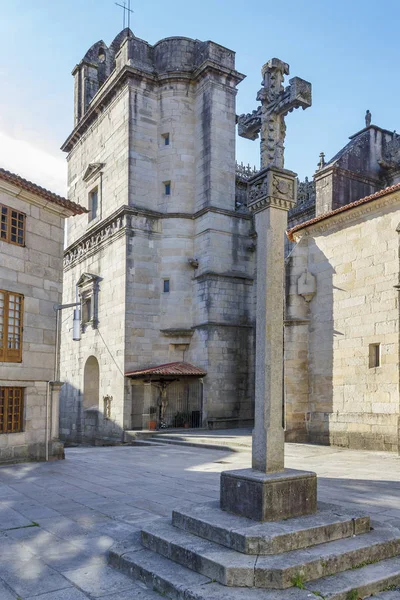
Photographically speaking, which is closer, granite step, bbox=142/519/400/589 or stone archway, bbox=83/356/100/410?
granite step, bbox=142/519/400/589

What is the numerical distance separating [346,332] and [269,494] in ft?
34.0

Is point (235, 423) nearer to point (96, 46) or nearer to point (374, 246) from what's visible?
point (374, 246)

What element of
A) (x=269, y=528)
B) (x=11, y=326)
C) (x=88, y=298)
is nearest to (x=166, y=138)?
(x=88, y=298)

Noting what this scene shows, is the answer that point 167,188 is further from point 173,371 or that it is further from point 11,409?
point 11,409

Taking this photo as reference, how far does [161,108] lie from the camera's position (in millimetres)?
25750

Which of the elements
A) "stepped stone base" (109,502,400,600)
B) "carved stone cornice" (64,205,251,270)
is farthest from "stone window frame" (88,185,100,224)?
"stepped stone base" (109,502,400,600)

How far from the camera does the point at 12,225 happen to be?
13.7 meters

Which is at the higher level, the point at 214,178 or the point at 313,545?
the point at 214,178

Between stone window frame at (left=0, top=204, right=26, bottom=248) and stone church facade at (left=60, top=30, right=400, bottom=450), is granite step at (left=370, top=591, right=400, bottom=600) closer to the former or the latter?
stone window frame at (left=0, top=204, right=26, bottom=248)

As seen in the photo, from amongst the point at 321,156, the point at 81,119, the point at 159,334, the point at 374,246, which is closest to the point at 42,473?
the point at 374,246

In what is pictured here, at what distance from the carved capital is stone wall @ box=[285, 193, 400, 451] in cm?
829

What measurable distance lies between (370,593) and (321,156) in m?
21.7

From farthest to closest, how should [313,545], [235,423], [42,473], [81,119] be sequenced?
[81,119]
[235,423]
[42,473]
[313,545]

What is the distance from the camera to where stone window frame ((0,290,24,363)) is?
13125 mm
